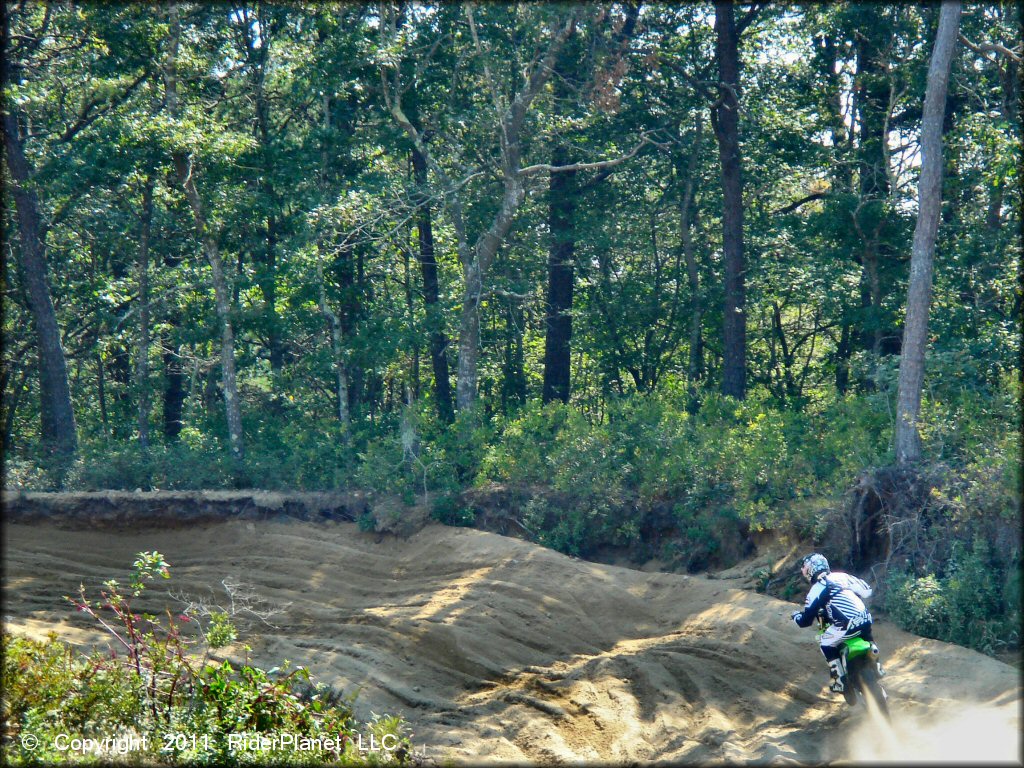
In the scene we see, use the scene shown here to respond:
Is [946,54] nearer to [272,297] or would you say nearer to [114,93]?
[272,297]

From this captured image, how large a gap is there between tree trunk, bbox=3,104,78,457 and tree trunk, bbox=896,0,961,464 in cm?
1697

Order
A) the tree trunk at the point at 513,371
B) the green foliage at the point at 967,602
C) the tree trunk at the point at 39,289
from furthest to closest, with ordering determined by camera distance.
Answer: the tree trunk at the point at 513,371 → the tree trunk at the point at 39,289 → the green foliage at the point at 967,602

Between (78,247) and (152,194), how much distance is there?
4.57 metres

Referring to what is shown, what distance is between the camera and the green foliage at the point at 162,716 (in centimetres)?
712

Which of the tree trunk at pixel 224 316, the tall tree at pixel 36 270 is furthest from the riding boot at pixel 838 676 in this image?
the tall tree at pixel 36 270

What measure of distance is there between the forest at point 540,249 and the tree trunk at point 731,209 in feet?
0.22

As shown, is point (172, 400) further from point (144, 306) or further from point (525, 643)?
point (525, 643)

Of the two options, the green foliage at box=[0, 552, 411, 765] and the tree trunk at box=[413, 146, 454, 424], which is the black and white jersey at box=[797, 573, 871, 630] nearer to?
the green foliage at box=[0, 552, 411, 765]

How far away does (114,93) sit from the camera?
1919cm

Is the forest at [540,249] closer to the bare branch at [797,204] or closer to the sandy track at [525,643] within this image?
the bare branch at [797,204]

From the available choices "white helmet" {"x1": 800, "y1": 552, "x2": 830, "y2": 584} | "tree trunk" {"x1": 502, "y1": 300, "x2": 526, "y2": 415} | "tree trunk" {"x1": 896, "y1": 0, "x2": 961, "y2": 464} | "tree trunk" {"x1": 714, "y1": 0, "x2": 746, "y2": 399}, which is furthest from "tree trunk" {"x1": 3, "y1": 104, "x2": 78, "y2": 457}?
"tree trunk" {"x1": 896, "y1": 0, "x2": 961, "y2": 464}

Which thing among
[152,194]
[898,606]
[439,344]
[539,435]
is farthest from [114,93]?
[898,606]

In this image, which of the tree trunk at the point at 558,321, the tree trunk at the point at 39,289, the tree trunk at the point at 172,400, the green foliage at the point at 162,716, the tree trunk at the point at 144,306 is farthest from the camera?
the tree trunk at the point at 172,400

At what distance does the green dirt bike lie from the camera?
834cm
